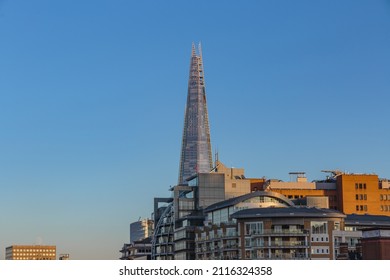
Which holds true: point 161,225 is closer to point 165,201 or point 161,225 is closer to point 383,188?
point 165,201

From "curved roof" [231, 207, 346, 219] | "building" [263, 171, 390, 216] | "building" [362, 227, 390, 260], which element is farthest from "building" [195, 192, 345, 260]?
"building" [263, 171, 390, 216]

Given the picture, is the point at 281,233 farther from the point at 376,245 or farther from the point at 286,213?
the point at 376,245

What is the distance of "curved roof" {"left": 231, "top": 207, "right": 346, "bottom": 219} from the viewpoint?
408 ft

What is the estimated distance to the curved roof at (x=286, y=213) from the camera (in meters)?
124

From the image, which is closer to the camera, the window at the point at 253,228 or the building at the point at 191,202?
the window at the point at 253,228

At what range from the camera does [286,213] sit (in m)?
125

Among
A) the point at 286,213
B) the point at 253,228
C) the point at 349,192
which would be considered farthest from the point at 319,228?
the point at 349,192

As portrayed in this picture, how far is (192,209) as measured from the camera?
15762cm

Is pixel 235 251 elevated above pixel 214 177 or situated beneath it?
situated beneath

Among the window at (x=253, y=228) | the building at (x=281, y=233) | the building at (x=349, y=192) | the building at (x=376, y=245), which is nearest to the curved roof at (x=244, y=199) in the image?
the building at (x=281, y=233)

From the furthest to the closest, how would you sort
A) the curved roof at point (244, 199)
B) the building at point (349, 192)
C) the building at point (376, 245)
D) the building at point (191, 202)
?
the building at point (349, 192), the building at point (191, 202), the curved roof at point (244, 199), the building at point (376, 245)

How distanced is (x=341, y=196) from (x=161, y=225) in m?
35.9

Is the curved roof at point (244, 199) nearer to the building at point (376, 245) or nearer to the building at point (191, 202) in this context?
the building at point (191, 202)
